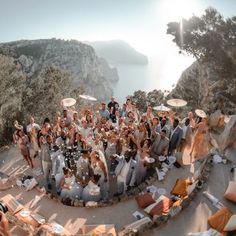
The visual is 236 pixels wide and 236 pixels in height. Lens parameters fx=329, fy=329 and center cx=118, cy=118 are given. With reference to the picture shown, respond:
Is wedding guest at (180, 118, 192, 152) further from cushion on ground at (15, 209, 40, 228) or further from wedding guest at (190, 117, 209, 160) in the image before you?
cushion on ground at (15, 209, 40, 228)

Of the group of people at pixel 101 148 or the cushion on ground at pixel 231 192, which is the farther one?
the group of people at pixel 101 148

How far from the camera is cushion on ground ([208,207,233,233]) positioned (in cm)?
1085

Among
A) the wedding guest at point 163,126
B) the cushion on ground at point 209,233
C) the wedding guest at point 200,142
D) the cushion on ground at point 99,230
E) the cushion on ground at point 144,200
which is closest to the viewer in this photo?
the cushion on ground at point 209,233

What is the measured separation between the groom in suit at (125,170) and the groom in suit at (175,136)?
262 cm

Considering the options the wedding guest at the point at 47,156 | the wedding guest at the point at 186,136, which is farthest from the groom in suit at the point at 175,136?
the wedding guest at the point at 47,156

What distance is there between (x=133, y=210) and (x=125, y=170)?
1.63 m

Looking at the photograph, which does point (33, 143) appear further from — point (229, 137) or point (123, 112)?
point (229, 137)

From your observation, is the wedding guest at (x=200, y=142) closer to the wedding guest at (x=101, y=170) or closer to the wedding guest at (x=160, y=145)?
the wedding guest at (x=160, y=145)

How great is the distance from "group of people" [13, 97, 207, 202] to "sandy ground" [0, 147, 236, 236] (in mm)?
678

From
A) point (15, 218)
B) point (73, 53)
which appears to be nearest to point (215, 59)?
point (15, 218)

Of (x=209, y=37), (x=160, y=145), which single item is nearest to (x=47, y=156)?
(x=160, y=145)

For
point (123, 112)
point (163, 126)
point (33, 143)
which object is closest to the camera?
point (163, 126)

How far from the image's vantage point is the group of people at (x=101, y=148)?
1320cm

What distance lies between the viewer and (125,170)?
13469 millimetres
